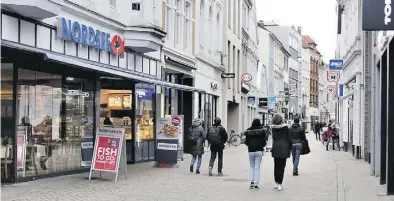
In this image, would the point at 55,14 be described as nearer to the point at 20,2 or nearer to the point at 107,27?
the point at 20,2

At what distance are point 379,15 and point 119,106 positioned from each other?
12.7 metres

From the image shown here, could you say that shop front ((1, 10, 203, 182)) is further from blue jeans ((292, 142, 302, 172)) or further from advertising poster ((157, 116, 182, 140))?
blue jeans ((292, 142, 302, 172))

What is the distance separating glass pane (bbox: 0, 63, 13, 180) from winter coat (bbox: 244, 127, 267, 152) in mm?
5334

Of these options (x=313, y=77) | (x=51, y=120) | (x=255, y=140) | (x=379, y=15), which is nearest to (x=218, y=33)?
(x=51, y=120)

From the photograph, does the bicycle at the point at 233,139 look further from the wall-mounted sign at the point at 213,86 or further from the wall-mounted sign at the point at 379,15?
A: the wall-mounted sign at the point at 379,15

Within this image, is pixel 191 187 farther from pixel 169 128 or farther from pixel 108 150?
pixel 169 128

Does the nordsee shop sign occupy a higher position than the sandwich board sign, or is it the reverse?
the nordsee shop sign

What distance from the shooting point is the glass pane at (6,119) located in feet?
45.3

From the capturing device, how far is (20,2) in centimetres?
1287

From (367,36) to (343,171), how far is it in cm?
495

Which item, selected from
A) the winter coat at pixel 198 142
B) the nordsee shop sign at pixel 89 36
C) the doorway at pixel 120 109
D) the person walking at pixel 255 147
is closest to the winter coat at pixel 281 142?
the person walking at pixel 255 147

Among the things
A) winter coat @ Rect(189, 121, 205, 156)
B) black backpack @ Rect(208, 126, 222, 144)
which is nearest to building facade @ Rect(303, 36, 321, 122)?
winter coat @ Rect(189, 121, 205, 156)

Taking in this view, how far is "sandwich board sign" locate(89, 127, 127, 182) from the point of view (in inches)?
600

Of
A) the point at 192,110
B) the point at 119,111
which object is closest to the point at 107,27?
the point at 119,111
